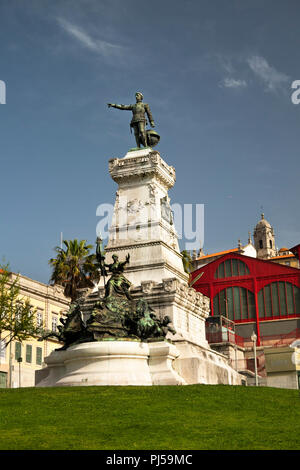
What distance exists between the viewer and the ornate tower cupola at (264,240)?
153m

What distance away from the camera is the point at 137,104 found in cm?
4038

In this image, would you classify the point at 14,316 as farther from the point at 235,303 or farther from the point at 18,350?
the point at 235,303

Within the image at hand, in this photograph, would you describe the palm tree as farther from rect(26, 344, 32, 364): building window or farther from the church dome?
the church dome

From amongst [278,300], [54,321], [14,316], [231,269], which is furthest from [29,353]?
[278,300]

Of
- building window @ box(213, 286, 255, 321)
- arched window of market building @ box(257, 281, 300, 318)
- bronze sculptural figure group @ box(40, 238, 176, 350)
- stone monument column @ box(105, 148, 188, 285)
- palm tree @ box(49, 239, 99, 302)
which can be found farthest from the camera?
building window @ box(213, 286, 255, 321)

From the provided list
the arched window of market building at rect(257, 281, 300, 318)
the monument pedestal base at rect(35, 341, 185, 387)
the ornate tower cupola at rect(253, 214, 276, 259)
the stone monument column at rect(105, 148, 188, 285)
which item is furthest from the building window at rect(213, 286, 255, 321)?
the ornate tower cupola at rect(253, 214, 276, 259)

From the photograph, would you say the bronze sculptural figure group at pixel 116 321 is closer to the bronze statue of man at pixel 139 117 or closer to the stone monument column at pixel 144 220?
the stone monument column at pixel 144 220

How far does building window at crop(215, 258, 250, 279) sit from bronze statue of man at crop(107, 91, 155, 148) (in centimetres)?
2644

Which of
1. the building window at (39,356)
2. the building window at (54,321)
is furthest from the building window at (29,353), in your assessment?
the building window at (54,321)

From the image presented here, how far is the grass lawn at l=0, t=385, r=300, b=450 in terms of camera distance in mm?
15234

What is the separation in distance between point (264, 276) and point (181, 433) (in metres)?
47.0
